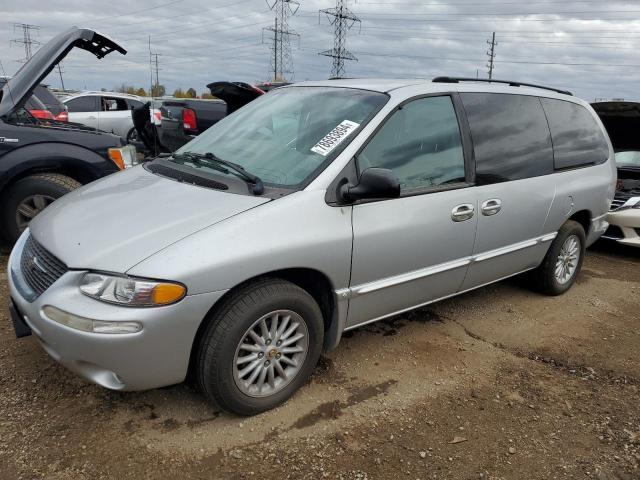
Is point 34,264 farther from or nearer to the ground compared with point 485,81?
nearer to the ground

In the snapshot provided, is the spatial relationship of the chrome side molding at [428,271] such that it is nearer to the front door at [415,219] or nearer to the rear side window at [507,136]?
the front door at [415,219]

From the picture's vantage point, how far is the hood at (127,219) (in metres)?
2.34

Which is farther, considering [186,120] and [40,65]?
[186,120]

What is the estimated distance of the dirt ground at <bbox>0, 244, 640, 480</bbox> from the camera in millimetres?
2400

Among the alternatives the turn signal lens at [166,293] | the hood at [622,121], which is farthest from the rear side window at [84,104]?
the turn signal lens at [166,293]

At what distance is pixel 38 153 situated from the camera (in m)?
4.70

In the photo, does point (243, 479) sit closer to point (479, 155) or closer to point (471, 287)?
point (471, 287)

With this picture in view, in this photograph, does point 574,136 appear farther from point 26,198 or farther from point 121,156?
point 26,198

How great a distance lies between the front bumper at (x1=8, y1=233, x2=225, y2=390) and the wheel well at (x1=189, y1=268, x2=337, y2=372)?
0.14 metres

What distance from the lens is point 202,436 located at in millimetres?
2553

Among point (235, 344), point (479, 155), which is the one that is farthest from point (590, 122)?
point (235, 344)

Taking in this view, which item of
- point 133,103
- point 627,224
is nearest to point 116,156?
point 627,224

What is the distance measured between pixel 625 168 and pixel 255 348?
253 inches

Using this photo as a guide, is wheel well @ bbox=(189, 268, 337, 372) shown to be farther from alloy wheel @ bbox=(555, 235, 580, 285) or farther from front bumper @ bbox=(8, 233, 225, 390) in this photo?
alloy wheel @ bbox=(555, 235, 580, 285)
